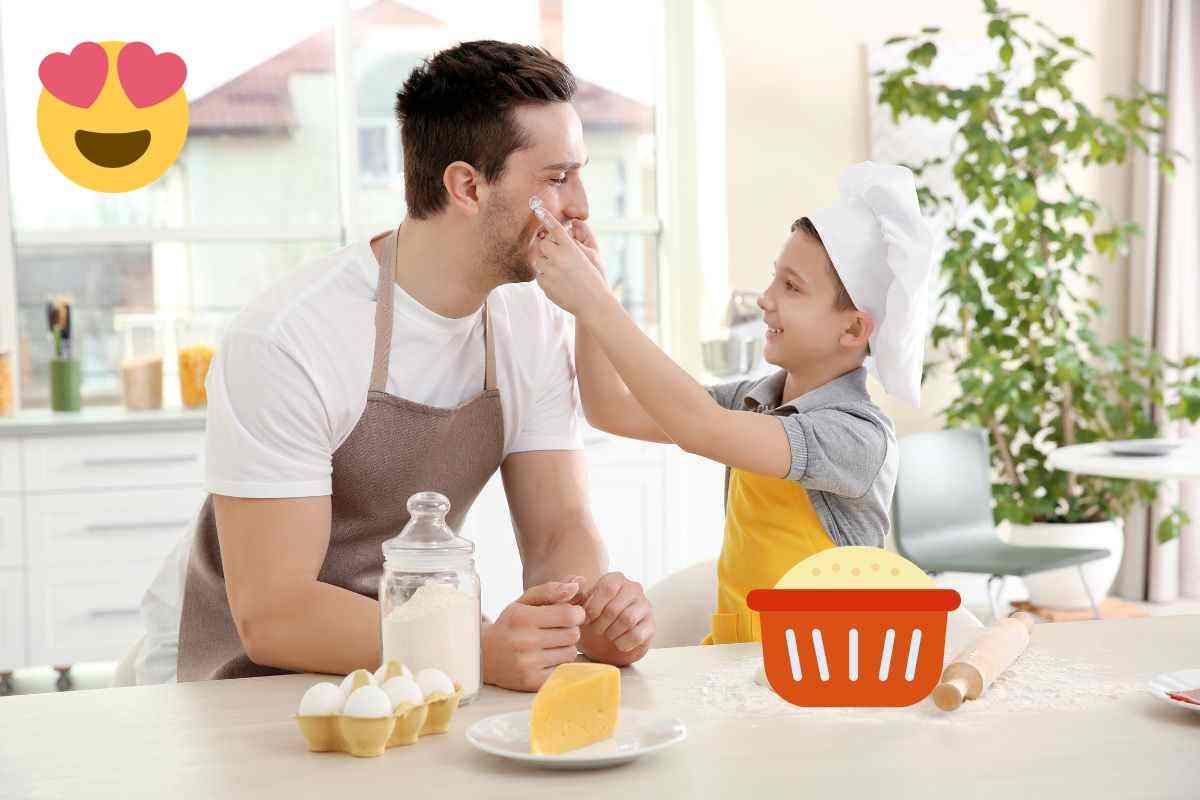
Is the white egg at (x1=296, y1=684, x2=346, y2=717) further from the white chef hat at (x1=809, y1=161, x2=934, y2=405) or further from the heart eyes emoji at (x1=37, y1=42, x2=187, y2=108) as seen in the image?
the heart eyes emoji at (x1=37, y1=42, x2=187, y2=108)

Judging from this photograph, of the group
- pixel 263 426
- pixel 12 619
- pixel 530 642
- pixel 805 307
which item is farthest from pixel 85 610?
pixel 530 642

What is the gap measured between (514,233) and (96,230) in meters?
2.93

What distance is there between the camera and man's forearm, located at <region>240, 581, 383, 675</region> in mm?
1409

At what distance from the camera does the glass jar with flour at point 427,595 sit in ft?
4.03

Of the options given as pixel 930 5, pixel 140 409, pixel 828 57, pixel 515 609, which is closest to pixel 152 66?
pixel 140 409

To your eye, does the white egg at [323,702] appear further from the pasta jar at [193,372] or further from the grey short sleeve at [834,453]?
the pasta jar at [193,372]

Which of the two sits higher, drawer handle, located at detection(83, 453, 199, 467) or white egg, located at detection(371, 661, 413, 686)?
white egg, located at detection(371, 661, 413, 686)

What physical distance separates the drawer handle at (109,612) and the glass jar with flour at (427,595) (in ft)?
9.33

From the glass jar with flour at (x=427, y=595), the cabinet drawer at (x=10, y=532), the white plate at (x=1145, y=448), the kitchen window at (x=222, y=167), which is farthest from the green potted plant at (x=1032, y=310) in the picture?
the glass jar with flour at (x=427, y=595)

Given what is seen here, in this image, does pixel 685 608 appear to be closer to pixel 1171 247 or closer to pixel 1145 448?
pixel 1145 448

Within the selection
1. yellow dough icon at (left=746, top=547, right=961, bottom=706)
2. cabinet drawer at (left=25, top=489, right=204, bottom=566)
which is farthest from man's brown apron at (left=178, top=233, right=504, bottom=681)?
cabinet drawer at (left=25, top=489, right=204, bottom=566)

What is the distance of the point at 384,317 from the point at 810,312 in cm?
56

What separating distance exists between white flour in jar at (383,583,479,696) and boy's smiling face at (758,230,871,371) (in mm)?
718

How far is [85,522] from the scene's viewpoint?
3801 millimetres
